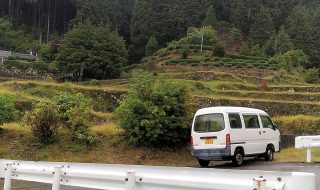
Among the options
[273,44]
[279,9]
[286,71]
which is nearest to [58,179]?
[286,71]

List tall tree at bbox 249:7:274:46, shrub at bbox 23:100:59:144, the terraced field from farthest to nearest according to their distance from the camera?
tall tree at bbox 249:7:274:46, the terraced field, shrub at bbox 23:100:59:144

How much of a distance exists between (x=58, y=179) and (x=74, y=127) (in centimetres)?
933

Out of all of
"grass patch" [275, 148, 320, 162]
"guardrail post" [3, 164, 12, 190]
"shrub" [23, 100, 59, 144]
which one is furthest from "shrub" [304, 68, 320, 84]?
"guardrail post" [3, 164, 12, 190]

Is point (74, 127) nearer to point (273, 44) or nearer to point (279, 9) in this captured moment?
point (273, 44)

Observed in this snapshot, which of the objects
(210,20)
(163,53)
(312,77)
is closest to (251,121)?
(312,77)

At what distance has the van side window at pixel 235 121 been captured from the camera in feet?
43.1

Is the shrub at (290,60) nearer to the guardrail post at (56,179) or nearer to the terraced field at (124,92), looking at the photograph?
the terraced field at (124,92)

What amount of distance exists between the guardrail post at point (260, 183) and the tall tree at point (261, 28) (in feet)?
225

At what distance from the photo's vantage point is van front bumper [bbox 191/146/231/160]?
1284 centimetres

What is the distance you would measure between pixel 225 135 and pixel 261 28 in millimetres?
61828

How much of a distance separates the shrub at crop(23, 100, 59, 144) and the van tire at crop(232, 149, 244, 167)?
19.8 feet

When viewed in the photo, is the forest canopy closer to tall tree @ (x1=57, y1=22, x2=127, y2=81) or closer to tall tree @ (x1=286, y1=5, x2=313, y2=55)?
tall tree @ (x1=286, y1=5, x2=313, y2=55)

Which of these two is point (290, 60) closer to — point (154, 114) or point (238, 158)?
point (154, 114)

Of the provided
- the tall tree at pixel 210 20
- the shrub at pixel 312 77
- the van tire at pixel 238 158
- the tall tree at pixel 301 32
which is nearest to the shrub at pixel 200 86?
the shrub at pixel 312 77
